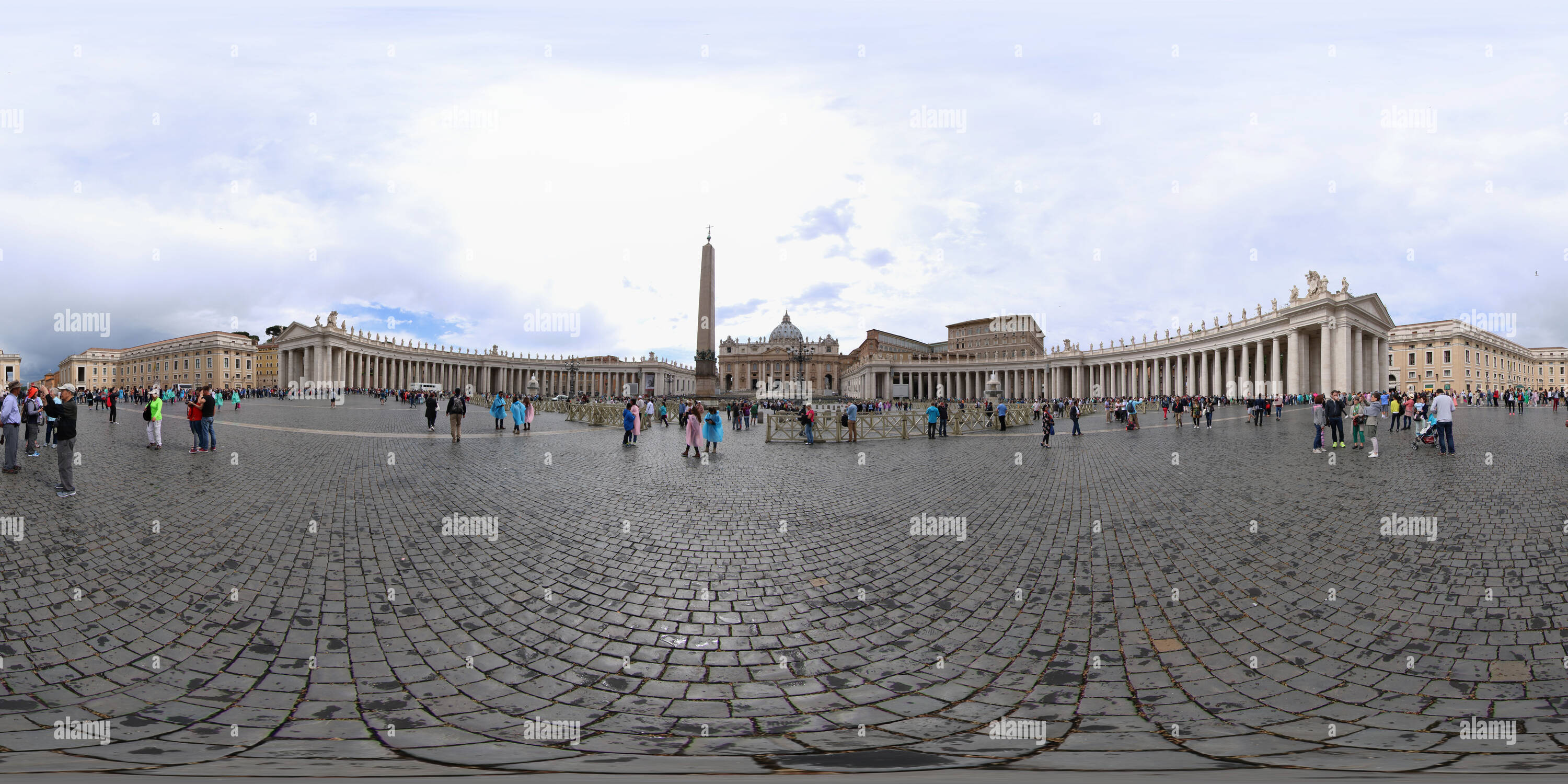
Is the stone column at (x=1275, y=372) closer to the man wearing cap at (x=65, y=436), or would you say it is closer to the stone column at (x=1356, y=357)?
the stone column at (x=1356, y=357)

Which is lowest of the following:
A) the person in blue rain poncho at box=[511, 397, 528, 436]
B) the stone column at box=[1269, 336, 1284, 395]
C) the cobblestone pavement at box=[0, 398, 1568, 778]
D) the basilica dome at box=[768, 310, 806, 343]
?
the cobblestone pavement at box=[0, 398, 1568, 778]

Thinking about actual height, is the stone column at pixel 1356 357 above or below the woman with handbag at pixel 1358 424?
above

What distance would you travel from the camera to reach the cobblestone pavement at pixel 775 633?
2791mm

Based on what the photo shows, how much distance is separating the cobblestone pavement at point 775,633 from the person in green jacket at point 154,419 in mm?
5488

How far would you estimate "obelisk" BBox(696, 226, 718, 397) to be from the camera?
39844 mm

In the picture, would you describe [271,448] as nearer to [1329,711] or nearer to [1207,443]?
[1329,711]

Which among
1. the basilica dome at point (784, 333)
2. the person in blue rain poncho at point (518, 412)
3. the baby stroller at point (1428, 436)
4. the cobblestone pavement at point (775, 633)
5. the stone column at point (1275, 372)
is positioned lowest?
the cobblestone pavement at point (775, 633)

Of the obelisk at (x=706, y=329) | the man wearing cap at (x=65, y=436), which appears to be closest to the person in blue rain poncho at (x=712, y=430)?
the man wearing cap at (x=65, y=436)

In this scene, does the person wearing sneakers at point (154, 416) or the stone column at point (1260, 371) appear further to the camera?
the stone column at point (1260, 371)

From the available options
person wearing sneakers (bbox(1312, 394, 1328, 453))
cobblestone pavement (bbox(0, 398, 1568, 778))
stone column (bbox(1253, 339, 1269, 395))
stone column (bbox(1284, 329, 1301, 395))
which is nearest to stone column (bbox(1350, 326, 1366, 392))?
stone column (bbox(1284, 329, 1301, 395))

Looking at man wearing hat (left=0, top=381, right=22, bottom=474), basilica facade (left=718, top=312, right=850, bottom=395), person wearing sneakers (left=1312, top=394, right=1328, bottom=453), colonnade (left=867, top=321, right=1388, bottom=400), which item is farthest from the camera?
basilica facade (left=718, top=312, right=850, bottom=395)

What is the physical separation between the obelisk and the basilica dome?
8911 centimetres

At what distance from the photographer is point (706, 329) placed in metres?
40.6

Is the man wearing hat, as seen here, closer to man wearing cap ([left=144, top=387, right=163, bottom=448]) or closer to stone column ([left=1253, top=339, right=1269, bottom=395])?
man wearing cap ([left=144, top=387, right=163, bottom=448])
